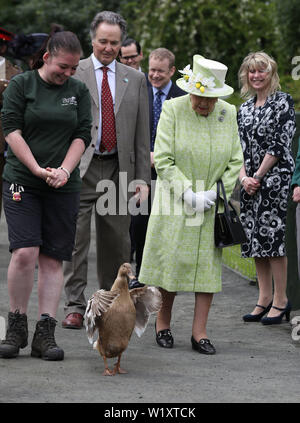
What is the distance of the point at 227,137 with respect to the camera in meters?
6.65

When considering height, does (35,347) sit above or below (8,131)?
below

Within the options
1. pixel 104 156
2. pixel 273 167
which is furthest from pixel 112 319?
pixel 273 167

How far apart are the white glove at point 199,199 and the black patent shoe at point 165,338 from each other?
35.4 inches

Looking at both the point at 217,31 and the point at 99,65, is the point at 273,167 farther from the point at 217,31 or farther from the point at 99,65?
the point at 217,31

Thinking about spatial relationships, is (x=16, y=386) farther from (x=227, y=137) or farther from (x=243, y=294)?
(x=243, y=294)

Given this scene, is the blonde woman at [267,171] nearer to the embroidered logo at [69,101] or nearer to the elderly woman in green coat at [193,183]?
the elderly woman in green coat at [193,183]

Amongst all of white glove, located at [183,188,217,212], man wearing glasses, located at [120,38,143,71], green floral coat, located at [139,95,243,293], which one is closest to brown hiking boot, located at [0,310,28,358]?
green floral coat, located at [139,95,243,293]

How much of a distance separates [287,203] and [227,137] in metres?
1.54

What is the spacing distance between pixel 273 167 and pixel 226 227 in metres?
1.23

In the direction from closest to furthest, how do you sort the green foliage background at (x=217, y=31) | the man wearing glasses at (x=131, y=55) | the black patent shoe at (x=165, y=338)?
the black patent shoe at (x=165, y=338)
the man wearing glasses at (x=131, y=55)
the green foliage background at (x=217, y=31)

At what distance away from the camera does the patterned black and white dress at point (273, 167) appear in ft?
24.9

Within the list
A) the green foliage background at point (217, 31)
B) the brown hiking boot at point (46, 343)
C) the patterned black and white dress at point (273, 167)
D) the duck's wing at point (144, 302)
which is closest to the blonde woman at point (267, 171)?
the patterned black and white dress at point (273, 167)
